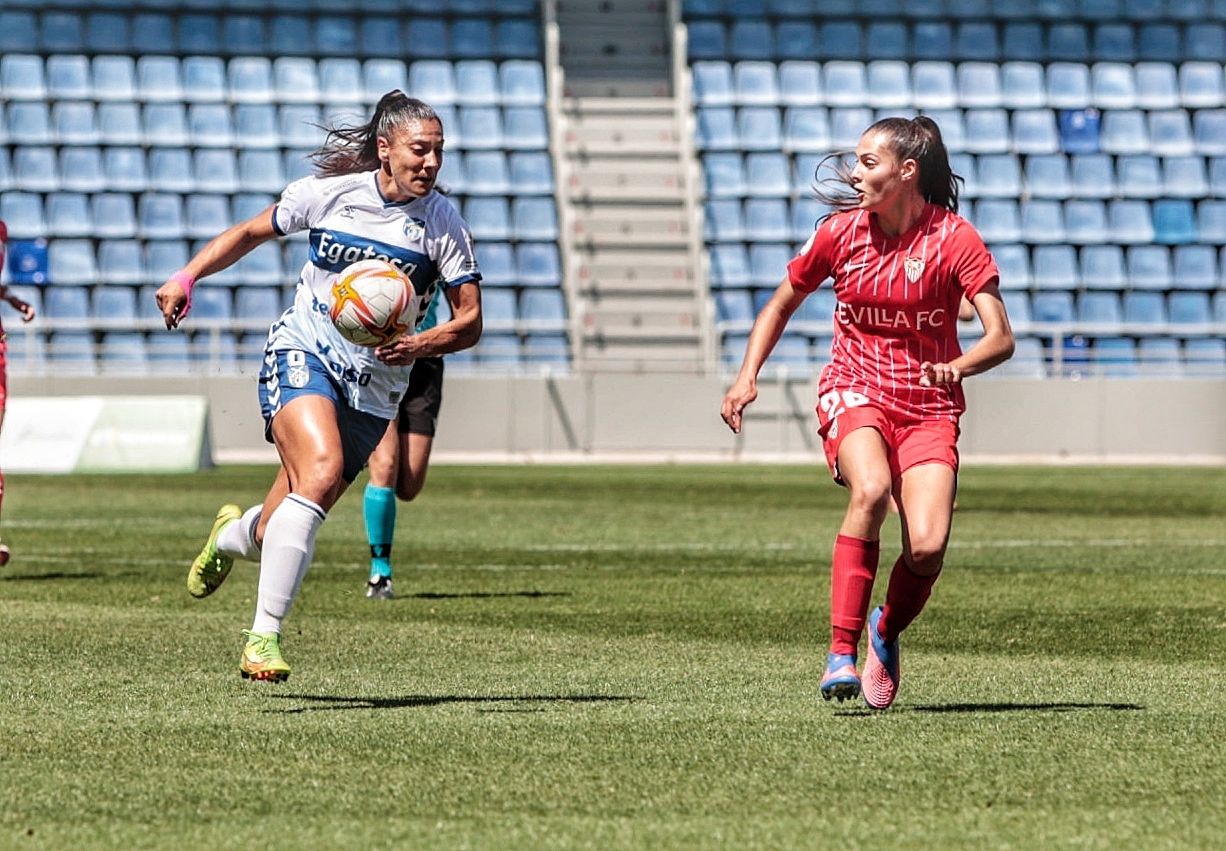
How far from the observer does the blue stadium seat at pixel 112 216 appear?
96.8 feet

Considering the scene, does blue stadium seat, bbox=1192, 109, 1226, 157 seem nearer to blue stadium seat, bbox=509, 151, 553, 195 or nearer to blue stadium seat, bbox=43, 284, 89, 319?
blue stadium seat, bbox=509, 151, 553, 195

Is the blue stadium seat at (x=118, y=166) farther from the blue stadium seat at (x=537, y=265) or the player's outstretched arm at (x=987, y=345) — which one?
the player's outstretched arm at (x=987, y=345)

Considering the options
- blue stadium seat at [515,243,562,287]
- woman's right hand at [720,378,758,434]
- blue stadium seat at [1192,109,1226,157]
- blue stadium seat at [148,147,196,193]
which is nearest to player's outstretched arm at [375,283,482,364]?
woman's right hand at [720,378,758,434]

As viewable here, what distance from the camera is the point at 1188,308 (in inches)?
1209

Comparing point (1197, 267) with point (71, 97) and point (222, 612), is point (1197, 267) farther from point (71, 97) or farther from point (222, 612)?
point (222, 612)

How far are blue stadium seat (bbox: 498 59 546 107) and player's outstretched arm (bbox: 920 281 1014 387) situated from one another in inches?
978

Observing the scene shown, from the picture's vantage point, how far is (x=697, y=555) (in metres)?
13.6

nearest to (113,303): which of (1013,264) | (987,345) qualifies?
(1013,264)

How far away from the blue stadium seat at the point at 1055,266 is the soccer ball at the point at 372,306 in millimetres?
24382

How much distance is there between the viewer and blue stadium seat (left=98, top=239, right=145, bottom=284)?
1146 inches

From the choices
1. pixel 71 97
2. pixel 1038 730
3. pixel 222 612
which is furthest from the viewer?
pixel 71 97

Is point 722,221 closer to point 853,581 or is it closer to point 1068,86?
point 1068,86

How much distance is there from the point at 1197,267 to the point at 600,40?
30.0ft

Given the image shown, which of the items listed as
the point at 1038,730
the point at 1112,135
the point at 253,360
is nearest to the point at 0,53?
the point at 253,360
